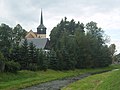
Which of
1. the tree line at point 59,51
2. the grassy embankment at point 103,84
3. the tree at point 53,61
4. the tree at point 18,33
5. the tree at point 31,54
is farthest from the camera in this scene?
the tree at point 18,33

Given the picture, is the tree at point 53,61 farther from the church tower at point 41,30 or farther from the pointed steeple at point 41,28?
the pointed steeple at point 41,28

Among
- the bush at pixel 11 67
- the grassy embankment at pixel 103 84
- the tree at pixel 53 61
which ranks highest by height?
the tree at pixel 53 61

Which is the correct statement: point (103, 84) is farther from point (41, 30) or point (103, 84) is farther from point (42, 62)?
point (41, 30)

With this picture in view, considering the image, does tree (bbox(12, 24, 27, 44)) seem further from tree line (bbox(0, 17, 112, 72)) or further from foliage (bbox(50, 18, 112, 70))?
foliage (bbox(50, 18, 112, 70))

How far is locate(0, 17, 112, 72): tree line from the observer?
57709 millimetres

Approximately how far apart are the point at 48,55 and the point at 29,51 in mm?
8762

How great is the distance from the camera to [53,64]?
68.3 meters

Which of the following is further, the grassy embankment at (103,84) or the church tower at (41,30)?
the church tower at (41,30)

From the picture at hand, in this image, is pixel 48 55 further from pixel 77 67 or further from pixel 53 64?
pixel 77 67

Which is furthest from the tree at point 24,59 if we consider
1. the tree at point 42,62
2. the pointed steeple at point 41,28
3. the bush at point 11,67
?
the pointed steeple at point 41,28

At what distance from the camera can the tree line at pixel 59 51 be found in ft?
189

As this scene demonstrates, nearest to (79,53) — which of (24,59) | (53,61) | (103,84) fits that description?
(53,61)

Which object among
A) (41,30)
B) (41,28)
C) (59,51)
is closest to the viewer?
(59,51)

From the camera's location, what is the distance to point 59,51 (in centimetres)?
7131
